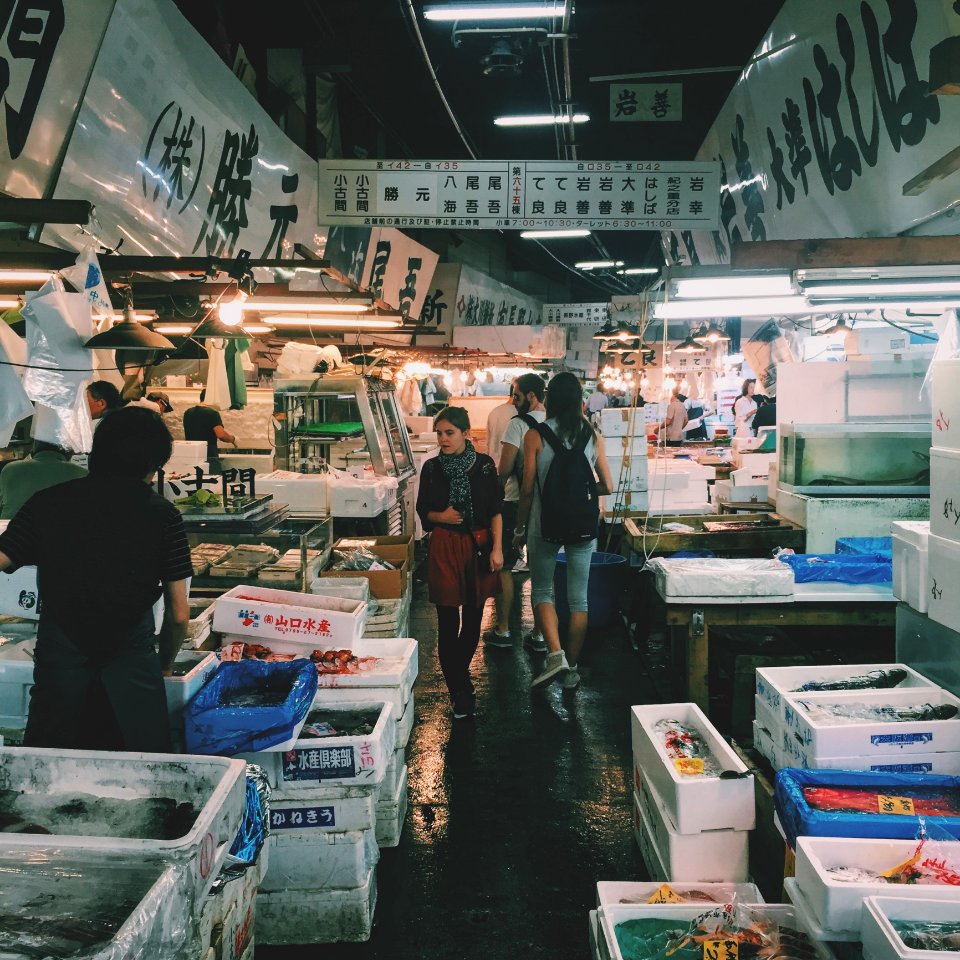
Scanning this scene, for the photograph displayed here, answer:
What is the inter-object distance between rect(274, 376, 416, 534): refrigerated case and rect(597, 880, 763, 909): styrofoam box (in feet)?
18.9

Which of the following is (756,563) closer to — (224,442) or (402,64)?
(224,442)

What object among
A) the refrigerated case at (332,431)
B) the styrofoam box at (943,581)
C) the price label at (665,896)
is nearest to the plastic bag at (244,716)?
the price label at (665,896)

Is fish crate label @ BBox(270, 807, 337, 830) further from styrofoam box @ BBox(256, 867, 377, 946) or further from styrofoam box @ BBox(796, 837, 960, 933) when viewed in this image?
styrofoam box @ BBox(796, 837, 960, 933)

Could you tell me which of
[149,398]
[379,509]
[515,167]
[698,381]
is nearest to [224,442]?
[149,398]

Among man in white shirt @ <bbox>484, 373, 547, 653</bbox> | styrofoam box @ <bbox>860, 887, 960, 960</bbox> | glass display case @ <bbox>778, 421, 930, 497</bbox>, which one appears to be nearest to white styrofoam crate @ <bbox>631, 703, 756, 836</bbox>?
styrofoam box @ <bbox>860, 887, 960, 960</bbox>

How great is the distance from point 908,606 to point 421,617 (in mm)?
5259

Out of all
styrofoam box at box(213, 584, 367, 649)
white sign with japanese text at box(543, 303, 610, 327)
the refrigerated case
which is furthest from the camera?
white sign with japanese text at box(543, 303, 610, 327)

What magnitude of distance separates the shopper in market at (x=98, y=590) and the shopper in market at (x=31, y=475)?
2.35 metres

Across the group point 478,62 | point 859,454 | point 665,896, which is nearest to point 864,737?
point 665,896

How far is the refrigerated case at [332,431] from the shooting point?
28.8 ft

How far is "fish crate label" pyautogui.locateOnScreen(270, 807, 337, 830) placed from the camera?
3.37 m

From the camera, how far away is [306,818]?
3.37 m

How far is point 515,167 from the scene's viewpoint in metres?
8.35

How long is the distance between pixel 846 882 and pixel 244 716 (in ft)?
7.25
